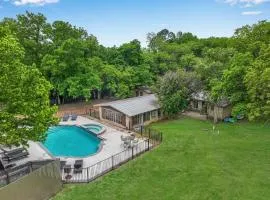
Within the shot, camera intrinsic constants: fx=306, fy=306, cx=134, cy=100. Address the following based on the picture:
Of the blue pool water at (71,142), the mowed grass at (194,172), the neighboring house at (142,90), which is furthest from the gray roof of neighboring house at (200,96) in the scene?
the blue pool water at (71,142)

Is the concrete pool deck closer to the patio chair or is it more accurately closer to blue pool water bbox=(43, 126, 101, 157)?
the patio chair

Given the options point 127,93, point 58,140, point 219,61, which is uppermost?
point 219,61

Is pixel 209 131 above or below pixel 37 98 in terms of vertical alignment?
below

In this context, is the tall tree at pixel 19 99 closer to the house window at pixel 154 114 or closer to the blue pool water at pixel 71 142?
the blue pool water at pixel 71 142

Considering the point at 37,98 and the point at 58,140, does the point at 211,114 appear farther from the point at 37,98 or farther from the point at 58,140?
the point at 37,98

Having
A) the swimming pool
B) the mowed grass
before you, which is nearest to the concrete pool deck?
the swimming pool

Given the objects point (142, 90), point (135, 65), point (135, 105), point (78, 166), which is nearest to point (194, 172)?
point (78, 166)

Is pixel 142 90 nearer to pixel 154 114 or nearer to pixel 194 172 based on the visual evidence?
pixel 154 114

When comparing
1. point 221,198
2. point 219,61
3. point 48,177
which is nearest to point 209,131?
point 219,61
